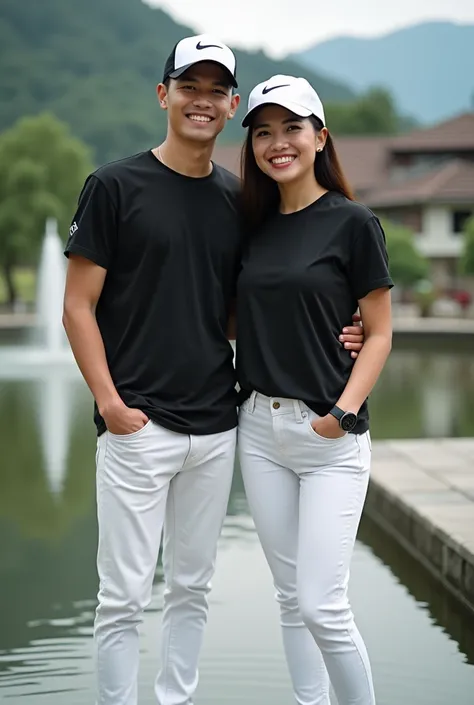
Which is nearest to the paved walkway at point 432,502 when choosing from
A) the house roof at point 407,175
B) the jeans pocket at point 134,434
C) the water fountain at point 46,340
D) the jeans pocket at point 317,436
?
the jeans pocket at point 317,436

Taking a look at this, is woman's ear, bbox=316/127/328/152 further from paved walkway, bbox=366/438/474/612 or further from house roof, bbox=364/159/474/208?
house roof, bbox=364/159/474/208

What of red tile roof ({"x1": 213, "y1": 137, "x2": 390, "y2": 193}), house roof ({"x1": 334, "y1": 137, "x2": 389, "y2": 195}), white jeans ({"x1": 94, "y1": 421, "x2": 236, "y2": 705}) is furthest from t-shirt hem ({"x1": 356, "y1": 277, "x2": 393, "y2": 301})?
red tile roof ({"x1": 213, "y1": 137, "x2": 390, "y2": 193})

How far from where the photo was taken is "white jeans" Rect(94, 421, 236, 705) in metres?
2.97

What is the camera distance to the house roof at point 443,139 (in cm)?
3866

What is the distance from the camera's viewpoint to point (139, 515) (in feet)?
9.77

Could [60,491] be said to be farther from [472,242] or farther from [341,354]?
[472,242]

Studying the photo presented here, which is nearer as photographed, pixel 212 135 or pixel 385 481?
pixel 212 135

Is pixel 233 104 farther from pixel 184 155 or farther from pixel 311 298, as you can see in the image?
pixel 311 298

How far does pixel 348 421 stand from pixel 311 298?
321 millimetres

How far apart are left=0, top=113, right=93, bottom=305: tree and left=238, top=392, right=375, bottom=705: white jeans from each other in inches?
1179

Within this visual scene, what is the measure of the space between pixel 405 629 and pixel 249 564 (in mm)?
1109

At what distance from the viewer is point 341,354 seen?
2992 millimetres

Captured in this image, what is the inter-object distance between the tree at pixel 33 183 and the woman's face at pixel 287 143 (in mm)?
29898

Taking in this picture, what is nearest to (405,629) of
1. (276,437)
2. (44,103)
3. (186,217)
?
(276,437)
